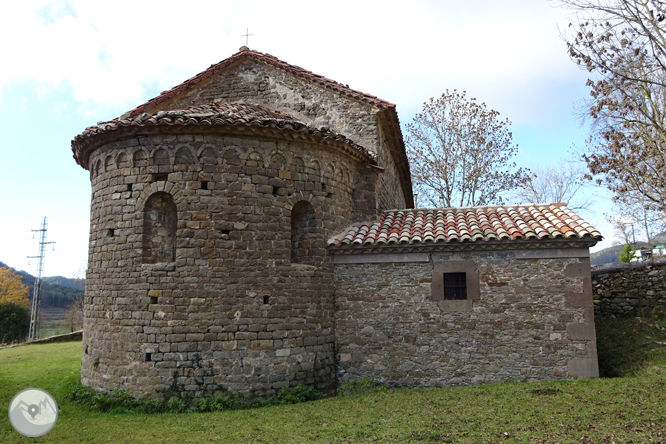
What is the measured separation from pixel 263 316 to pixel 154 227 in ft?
8.11

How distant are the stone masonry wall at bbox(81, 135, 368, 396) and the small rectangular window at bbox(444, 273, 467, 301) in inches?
90.7

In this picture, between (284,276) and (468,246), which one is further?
(468,246)

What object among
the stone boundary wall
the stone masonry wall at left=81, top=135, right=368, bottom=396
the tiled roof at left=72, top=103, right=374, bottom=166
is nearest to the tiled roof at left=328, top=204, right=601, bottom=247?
the stone masonry wall at left=81, top=135, right=368, bottom=396

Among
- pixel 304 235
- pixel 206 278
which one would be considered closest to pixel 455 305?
pixel 304 235

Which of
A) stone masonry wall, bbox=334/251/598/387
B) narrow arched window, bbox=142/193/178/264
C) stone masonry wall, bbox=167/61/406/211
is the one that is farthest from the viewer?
stone masonry wall, bbox=167/61/406/211

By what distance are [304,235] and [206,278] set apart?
2029mm

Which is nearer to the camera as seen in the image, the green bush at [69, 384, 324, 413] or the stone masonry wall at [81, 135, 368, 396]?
the green bush at [69, 384, 324, 413]

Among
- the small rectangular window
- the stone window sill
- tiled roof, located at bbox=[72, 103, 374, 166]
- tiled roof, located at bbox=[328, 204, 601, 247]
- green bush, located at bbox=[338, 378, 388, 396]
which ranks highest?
tiled roof, located at bbox=[72, 103, 374, 166]

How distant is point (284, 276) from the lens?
7773 mm

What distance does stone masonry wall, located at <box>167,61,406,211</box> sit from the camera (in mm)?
10594

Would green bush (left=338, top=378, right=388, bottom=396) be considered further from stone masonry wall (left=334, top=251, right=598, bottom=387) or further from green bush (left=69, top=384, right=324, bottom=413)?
green bush (left=69, top=384, right=324, bottom=413)

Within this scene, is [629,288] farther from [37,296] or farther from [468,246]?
[37,296]

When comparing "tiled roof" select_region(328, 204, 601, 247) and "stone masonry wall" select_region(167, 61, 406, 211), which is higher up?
"stone masonry wall" select_region(167, 61, 406, 211)

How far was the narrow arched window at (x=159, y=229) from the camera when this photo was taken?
7.69 m
